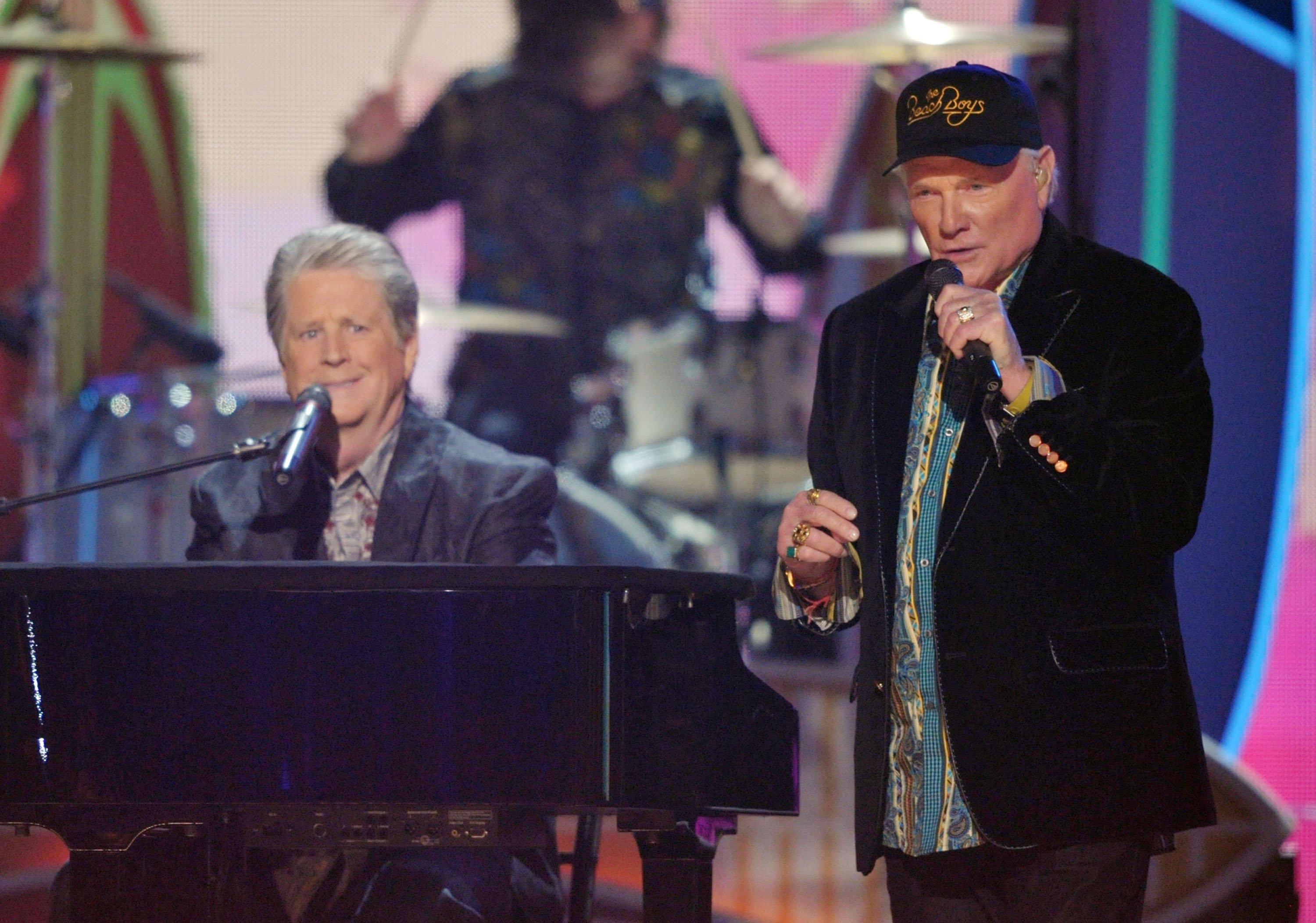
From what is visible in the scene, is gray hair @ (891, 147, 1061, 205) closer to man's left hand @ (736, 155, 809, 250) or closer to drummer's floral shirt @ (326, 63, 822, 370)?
man's left hand @ (736, 155, 809, 250)

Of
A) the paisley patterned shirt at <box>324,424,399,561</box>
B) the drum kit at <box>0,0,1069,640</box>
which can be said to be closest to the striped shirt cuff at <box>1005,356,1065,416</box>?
the paisley patterned shirt at <box>324,424,399,561</box>

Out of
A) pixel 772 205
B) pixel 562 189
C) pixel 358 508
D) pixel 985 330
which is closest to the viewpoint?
pixel 985 330

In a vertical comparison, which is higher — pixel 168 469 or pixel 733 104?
pixel 733 104

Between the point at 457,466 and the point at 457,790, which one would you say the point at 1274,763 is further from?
the point at 457,790

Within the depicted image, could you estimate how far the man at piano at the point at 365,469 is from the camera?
111 inches

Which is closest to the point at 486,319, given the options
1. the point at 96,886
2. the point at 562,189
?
the point at 562,189

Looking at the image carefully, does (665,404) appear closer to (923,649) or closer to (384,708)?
(384,708)

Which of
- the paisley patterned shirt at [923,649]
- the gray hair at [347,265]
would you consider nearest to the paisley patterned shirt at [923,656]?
the paisley patterned shirt at [923,649]

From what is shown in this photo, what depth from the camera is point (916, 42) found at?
212 inches

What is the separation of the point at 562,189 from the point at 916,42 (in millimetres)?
1776

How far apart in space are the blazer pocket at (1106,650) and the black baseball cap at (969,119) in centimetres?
60

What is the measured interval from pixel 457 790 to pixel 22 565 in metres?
0.69

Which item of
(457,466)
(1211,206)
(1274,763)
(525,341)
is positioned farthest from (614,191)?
(457,466)

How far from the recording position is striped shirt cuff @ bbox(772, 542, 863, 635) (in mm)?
2150
